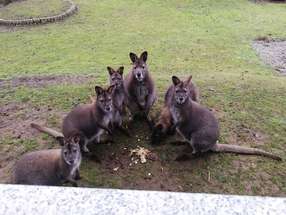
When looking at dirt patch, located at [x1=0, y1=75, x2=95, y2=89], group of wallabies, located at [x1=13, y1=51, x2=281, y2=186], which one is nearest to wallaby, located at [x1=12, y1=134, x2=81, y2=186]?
group of wallabies, located at [x1=13, y1=51, x2=281, y2=186]

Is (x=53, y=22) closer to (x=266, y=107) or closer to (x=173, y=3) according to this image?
(x=173, y=3)

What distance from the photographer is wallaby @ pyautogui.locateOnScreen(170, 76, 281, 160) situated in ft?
15.4

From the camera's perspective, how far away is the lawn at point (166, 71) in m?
4.54

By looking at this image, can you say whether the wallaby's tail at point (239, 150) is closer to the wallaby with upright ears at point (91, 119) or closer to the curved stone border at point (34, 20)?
the wallaby with upright ears at point (91, 119)

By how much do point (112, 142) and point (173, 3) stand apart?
12.0 meters

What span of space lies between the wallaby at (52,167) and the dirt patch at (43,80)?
3.09m

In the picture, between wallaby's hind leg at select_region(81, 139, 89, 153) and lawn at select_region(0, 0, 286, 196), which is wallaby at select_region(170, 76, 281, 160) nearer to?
lawn at select_region(0, 0, 286, 196)

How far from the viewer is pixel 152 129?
5.09 metres

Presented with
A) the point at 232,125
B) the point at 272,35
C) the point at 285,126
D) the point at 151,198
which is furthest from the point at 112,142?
the point at 272,35

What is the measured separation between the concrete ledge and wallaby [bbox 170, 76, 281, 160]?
2376 millimetres

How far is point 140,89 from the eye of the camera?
539cm

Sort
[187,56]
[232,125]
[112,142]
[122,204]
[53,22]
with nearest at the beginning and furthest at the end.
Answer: [122,204] < [112,142] < [232,125] < [187,56] < [53,22]

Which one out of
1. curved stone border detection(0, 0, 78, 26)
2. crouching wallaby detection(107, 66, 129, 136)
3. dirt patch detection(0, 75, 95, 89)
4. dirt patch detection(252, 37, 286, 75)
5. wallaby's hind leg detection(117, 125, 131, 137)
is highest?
crouching wallaby detection(107, 66, 129, 136)

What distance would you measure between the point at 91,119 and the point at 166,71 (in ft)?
14.6
